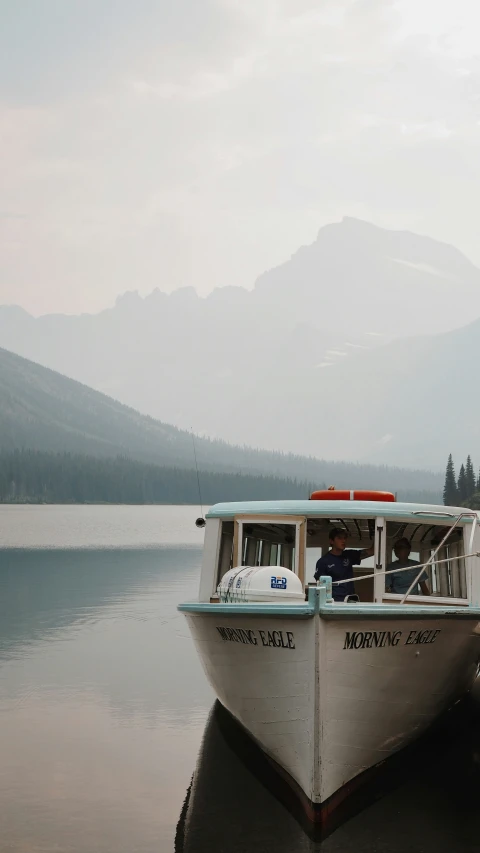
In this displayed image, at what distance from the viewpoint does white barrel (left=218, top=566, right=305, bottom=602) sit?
1416 centimetres

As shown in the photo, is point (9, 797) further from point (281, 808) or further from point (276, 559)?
point (276, 559)

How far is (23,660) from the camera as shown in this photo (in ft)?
85.1

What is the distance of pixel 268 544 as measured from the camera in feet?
57.2

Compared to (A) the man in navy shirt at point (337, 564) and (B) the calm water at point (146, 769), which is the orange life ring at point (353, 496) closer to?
(A) the man in navy shirt at point (337, 564)

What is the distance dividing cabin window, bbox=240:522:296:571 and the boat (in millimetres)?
22

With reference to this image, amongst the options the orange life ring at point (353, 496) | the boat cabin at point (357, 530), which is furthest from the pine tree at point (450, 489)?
the orange life ring at point (353, 496)

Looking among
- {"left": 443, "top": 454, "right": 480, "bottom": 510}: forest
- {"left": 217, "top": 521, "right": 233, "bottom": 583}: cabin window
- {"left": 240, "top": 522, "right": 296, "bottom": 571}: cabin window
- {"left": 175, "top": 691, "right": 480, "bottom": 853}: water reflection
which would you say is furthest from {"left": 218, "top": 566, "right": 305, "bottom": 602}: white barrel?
{"left": 443, "top": 454, "right": 480, "bottom": 510}: forest

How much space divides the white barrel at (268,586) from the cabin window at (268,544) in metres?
1.82

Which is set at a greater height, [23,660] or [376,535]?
[376,535]

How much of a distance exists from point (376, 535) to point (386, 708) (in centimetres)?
311

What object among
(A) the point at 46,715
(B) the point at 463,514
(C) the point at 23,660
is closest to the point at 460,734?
(B) the point at 463,514

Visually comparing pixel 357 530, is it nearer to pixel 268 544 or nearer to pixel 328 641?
pixel 268 544

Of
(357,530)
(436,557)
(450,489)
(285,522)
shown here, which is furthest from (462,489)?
(285,522)

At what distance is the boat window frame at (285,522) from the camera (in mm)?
16078
